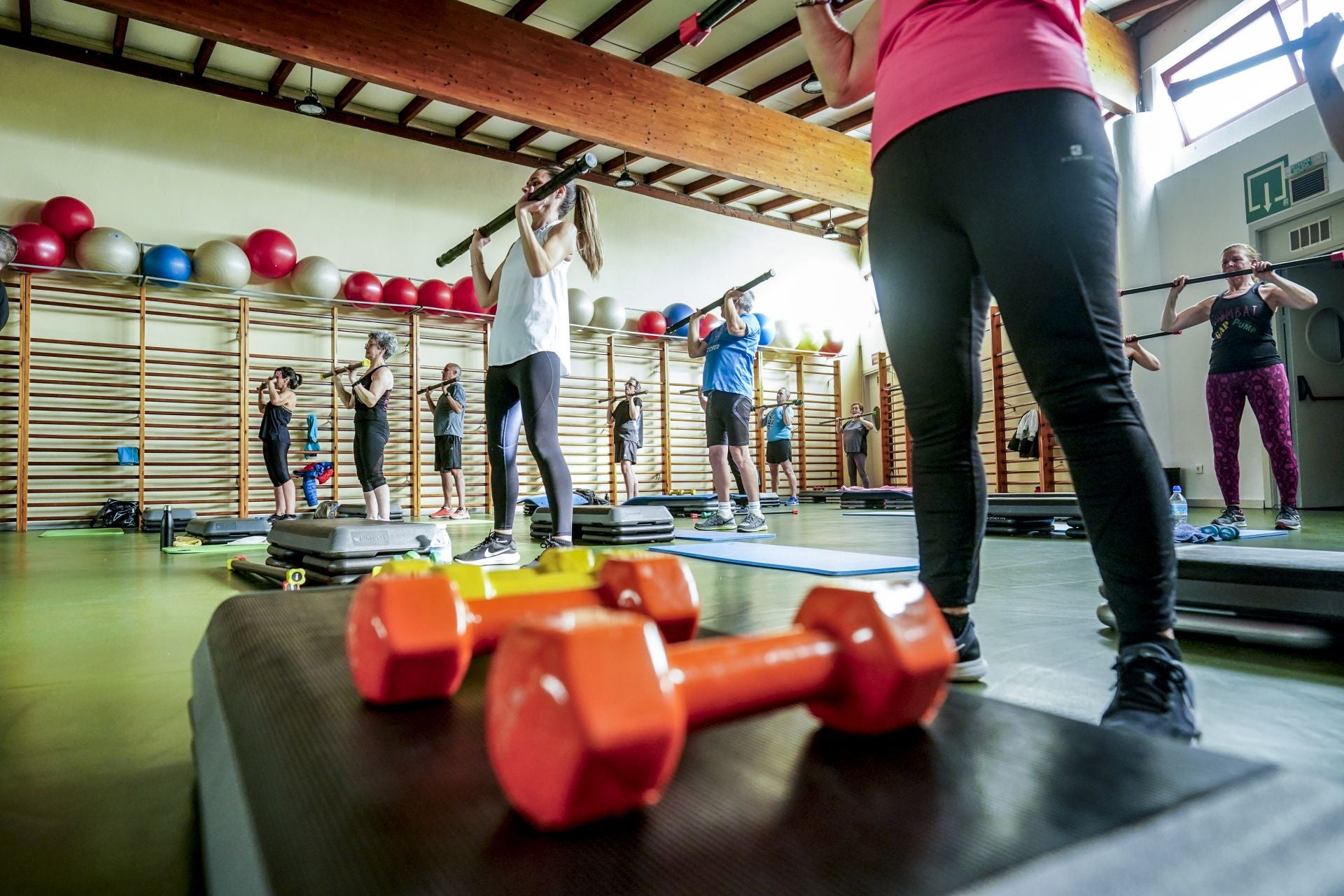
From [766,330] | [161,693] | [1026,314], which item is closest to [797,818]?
[1026,314]

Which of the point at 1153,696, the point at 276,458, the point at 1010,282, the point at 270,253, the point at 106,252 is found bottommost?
the point at 1153,696

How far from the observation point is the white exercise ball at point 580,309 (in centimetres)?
872

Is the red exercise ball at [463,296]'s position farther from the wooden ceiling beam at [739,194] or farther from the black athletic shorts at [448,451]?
the wooden ceiling beam at [739,194]

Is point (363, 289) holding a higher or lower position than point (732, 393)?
higher

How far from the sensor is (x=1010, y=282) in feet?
3.25

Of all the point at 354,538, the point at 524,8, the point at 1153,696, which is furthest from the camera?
the point at 524,8

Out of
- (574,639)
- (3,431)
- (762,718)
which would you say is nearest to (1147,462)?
(762,718)

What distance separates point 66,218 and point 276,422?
2.83 meters

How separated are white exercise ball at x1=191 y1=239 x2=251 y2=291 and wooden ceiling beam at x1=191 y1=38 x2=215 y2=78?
71.3 inches

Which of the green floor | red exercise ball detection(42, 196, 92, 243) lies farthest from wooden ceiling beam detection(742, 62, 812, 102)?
the green floor

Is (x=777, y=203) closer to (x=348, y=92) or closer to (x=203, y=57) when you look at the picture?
(x=348, y=92)

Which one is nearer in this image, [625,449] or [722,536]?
[722,536]

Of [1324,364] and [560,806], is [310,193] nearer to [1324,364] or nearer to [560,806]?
[560,806]

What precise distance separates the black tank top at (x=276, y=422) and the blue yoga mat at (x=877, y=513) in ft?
15.6
